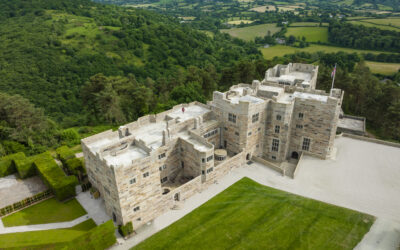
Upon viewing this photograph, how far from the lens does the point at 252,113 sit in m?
52.8

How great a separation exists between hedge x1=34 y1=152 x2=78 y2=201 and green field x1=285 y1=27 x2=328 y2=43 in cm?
15380

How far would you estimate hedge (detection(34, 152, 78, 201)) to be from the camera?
47062mm

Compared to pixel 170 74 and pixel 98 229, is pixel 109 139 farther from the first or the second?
pixel 170 74

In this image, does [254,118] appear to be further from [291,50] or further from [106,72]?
[291,50]

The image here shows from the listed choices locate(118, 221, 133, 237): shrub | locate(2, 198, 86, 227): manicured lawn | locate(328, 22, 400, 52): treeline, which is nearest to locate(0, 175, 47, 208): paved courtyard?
locate(2, 198, 86, 227): manicured lawn

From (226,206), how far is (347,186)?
2328 cm

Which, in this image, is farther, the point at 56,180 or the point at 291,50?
the point at 291,50

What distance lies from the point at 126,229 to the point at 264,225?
21.0m

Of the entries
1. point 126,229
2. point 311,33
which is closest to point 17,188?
point 126,229

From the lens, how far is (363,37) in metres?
136

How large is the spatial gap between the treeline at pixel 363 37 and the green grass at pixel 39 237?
148m

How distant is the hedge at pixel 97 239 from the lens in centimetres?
3578

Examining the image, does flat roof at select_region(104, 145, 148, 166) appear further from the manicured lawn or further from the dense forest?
the dense forest

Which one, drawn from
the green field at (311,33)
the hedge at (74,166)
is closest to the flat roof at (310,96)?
the hedge at (74,166)
